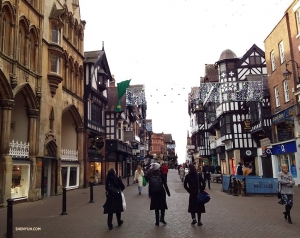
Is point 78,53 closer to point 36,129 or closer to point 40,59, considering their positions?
point 40,59

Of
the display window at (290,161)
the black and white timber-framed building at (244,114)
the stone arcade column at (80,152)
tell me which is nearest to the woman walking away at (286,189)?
the display window at (290,161)

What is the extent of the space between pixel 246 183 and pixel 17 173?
12.0m

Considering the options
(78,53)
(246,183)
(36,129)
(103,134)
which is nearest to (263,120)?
(246,183)

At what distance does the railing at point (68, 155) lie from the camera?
2092cm

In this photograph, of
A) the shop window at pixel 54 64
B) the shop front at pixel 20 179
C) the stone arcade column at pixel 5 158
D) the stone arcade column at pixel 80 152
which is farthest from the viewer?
the stone arcade column at pixel 80 152

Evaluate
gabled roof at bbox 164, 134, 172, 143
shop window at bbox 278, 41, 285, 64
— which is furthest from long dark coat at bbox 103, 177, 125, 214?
gabled roof at bbox 164, 134, 172, 143

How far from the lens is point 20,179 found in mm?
15430

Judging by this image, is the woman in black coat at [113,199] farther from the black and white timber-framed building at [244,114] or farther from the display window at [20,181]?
the black and white timber-framed building at [244,114]

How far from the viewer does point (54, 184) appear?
722 inches

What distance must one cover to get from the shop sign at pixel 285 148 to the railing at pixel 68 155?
650 inches

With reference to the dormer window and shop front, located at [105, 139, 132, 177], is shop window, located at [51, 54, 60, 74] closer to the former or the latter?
the dormer window

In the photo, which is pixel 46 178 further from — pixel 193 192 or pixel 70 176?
pixel 193 192

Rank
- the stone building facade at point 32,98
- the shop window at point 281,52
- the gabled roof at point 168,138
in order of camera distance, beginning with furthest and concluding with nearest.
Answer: the gabled roof at point 168,138
the shop window at point 281,52
the stone building facade at point 32,98

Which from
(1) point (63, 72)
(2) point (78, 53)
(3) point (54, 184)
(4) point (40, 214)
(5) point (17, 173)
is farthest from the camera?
(2) point (78, 53)
